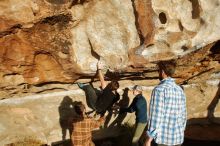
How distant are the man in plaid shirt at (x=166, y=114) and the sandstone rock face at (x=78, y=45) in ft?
6.21

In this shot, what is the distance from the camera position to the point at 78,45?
21.7 feet

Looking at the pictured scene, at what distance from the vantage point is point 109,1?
634 cm

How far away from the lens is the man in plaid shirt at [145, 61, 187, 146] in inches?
187

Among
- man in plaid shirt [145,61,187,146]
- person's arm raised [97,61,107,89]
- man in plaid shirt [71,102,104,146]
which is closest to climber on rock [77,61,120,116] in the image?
person's arm raised [97,61,107,89]

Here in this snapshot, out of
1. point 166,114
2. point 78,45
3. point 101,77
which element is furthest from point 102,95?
point 166,114

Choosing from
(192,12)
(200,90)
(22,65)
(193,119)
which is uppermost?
(192,12)

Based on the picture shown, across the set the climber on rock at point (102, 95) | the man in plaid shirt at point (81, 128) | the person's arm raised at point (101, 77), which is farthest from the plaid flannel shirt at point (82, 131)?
the person's arm raised at point (101, 77)

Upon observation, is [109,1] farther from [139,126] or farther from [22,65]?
[139,126]

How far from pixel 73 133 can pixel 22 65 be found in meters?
1.34

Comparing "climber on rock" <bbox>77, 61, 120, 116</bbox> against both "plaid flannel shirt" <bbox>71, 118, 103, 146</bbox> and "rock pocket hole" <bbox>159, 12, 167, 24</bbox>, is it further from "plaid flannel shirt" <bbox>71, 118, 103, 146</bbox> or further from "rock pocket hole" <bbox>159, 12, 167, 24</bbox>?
"rock pocket hole" <bbox>159, 12, 167, 24</bbox>

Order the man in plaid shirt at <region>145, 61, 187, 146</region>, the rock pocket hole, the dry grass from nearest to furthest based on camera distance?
the man in plaid shirt at <region>145, 61, 187, 146</region> → the rock pocket hole → the dry grass

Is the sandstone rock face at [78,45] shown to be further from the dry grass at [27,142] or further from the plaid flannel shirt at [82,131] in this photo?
the plaid flannel shirt at [82,131]

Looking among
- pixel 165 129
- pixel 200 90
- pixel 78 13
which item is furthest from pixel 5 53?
pixel 200 90

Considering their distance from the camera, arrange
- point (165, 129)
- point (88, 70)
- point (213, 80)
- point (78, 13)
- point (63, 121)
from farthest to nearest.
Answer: point (213, 80) → point (63, 121) → point (88, 70) → point (78, 13) → point (165, 129)
